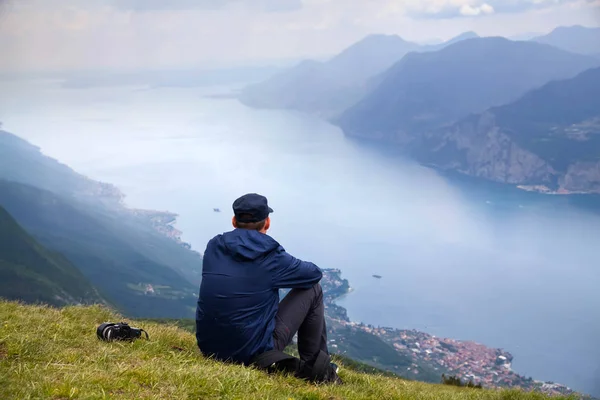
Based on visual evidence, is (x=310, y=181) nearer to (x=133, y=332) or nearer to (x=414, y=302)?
(x=414, y=302)

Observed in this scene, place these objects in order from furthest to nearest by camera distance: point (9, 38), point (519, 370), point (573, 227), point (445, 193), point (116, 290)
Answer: point (445, 193), point (9, 38), point (573, 227), point (116, 290), point (519, 370)

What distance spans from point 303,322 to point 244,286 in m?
0.73

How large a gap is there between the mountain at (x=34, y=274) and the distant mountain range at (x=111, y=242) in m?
4.55

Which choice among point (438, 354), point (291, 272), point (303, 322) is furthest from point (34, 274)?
point (291, 272)

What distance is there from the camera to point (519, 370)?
94.1 metres

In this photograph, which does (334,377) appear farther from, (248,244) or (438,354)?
(438,354)

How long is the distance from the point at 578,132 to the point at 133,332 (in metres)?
212

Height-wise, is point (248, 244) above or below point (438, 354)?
above

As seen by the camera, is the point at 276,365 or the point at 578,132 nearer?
the point at 276,365

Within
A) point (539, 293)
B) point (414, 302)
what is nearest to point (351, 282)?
point (414, 302)

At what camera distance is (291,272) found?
492 centimetres

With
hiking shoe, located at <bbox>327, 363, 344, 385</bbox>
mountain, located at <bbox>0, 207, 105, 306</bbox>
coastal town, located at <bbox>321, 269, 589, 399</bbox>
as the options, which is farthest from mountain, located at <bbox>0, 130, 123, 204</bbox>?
hiking shoe, located at <bbox>327, 363, 344, 385</bbox>

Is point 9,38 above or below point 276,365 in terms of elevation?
above

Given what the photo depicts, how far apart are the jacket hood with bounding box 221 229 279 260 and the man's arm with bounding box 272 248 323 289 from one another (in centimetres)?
13
